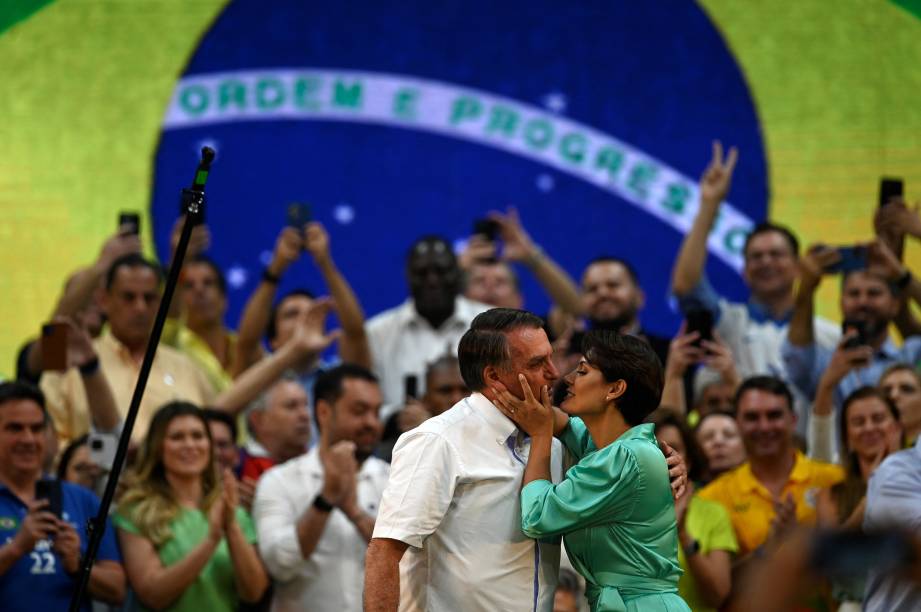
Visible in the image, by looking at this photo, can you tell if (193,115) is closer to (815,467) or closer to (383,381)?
(383,381)

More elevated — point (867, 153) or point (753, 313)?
point (867, 153)

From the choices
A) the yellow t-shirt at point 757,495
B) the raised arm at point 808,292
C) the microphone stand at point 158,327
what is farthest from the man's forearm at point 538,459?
the raised arm at point 808,292

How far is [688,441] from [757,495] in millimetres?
347

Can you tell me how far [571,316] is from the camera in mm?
7352

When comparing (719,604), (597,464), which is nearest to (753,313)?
(719,604)

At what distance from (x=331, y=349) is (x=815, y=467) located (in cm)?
321

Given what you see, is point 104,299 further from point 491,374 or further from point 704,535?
point 491,374

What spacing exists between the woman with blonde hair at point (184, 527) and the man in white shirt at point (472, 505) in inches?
68.2

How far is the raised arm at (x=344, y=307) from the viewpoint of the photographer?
6.87 metres

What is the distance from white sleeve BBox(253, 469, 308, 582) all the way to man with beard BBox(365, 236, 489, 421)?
136 centimetres

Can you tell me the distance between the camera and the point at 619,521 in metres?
3.61

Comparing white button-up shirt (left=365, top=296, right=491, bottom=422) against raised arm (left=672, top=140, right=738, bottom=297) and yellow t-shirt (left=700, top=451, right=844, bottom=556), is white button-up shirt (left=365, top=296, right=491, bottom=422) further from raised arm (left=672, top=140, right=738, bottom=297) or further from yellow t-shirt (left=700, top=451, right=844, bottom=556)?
yellow t-shirt (left=700, top=451, right=844, bottom=556)

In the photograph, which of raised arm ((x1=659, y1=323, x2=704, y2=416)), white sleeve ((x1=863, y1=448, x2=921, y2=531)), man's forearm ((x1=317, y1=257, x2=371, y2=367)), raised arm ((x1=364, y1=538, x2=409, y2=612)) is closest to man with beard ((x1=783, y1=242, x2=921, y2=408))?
raised arm ((x1=659, y1=323, x2=704, y2=416))

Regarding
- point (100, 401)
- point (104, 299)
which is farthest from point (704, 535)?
point (104, 299)
